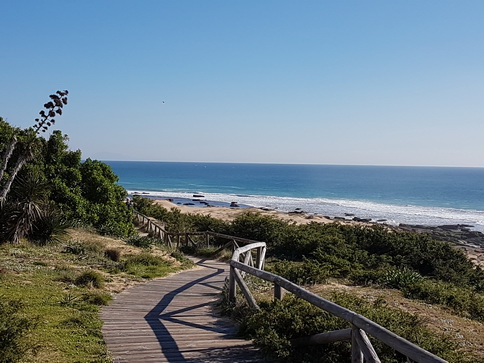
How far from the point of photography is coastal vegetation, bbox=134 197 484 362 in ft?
19.4

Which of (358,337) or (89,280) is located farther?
(89,280)

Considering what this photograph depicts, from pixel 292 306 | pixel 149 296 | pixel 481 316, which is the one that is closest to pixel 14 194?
pixel 149 296

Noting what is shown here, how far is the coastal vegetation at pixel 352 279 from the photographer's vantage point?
5.93 meters

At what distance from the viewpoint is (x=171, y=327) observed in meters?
7.35

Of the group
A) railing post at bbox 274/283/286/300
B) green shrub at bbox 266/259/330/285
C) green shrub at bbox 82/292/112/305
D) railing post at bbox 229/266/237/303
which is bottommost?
green shrub at bbox 266/259/330/285

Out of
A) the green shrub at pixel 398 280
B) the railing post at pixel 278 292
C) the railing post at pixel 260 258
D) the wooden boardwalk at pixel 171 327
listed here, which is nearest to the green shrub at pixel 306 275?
the railing post at pixel 260 258

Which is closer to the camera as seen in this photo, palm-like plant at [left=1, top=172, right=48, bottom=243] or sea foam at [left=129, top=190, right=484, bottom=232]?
palm-like plant at [left=1, top=172, right=48, bottom=243]

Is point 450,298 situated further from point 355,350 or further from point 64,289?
point 64,289

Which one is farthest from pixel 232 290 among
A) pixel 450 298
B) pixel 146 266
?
pixel 450 298

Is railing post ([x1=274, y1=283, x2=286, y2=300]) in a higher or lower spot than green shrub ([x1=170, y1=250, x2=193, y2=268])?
higher

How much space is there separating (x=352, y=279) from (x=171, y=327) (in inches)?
287

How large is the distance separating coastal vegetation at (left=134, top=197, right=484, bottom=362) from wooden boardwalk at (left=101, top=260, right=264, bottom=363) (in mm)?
462

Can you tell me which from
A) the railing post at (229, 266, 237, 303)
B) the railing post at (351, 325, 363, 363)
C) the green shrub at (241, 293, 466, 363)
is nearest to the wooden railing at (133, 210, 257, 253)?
the railing post at (229, 266, 237, 303)

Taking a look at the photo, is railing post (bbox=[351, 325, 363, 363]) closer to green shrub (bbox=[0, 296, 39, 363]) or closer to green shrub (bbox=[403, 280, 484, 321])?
green shrub (bbox=[0, 296, 39, 363])
